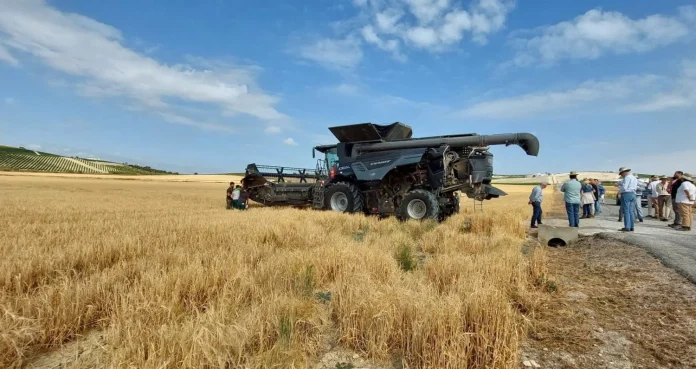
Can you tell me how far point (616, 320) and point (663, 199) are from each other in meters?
14.9

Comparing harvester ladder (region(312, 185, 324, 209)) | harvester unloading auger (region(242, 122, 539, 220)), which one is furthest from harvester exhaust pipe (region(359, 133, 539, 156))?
harvester ladder (region(312, 185, 324, 209))

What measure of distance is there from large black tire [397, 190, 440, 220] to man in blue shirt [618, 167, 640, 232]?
4.89 m

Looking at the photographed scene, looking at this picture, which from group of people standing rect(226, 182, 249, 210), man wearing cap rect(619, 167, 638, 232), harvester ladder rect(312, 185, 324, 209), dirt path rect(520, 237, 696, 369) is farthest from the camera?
group of people standing rect(226, 182, 249, 210)

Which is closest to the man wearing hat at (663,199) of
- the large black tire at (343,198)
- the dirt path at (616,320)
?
the dirt path at (616,320)

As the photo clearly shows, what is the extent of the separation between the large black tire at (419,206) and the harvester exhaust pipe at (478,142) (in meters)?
1.59

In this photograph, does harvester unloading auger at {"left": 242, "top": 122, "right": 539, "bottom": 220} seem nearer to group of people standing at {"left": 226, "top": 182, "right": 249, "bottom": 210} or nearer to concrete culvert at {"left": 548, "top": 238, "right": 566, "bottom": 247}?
concrete culvert at {"left": 548, "top": 238, "right": 566, "bottom": 247}

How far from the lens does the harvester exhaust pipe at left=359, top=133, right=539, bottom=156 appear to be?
10484 millimetres

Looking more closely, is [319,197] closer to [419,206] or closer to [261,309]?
[419,206]

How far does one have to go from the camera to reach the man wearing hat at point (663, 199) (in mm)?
14422

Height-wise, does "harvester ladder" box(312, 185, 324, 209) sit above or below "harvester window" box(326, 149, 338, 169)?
below

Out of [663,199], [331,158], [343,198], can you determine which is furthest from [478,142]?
[663,199]

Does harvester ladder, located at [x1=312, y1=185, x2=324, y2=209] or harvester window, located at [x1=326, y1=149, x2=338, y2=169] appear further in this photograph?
harvester window, located at [x1=326, y1=149, x2=338, y2=169]

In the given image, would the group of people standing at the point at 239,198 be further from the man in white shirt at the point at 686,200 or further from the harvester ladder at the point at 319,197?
the man in white shirt at the point at 686,200

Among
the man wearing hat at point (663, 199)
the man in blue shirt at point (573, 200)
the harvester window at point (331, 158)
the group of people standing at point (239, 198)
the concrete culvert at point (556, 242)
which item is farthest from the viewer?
the group of people standing at point (239, 198)
